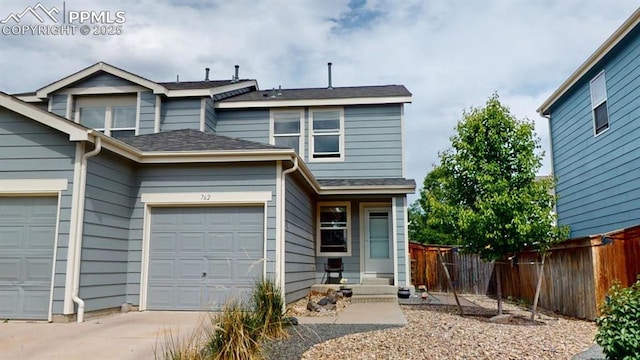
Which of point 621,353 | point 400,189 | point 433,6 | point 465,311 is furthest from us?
point 400,189

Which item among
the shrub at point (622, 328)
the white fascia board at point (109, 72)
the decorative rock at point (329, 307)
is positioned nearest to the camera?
the shrub at point (622, 328)

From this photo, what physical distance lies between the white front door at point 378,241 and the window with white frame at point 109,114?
264 inches

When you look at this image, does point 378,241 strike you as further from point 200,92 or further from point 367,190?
point 200,92

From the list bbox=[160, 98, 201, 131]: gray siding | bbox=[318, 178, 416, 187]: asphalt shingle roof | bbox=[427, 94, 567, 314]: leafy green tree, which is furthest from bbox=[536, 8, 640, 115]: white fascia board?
bbox=[160, 98, 201, 131]: gray siding

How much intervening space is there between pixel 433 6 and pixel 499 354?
7.62 m

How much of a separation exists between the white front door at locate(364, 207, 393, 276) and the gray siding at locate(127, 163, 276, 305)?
15.4 ft

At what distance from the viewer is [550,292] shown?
32.4 feet

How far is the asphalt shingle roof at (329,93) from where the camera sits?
42.2 feet

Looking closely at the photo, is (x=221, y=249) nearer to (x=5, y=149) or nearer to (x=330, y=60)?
(x=5, y=149)

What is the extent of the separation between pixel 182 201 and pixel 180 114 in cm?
411

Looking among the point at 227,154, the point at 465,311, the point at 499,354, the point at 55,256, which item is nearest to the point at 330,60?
the point at 227,154

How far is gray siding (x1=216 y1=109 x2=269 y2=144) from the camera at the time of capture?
1291cm

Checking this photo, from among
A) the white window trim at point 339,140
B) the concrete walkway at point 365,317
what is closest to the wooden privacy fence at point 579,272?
the concrete walkway at point 365,317

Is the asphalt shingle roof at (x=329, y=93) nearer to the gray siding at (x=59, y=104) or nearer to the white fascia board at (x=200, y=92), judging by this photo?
the white fascia board at (x=200, y=92)
